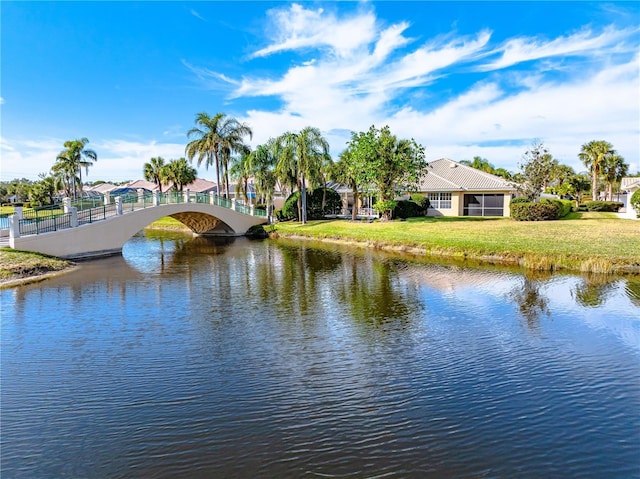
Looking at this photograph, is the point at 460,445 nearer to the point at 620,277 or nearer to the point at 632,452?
the point at 632,452

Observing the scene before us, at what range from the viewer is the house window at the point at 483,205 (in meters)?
45.4

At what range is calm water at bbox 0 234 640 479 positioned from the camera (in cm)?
694

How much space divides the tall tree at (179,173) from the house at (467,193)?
39358 mm

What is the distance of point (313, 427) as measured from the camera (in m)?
7.77

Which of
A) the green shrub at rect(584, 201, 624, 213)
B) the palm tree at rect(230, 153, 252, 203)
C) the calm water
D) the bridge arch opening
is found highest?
the palm tree at rect(230, 153, 252, 203)

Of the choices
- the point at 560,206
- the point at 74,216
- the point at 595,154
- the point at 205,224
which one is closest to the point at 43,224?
the point at 74,216

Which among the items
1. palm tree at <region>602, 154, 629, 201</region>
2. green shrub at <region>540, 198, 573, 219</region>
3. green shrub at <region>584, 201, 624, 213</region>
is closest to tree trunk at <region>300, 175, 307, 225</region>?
green shrub at <region>540, 198, 573, 219</region>

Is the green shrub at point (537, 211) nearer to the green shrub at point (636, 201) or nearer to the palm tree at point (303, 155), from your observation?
the green shrub at point (636, 201)

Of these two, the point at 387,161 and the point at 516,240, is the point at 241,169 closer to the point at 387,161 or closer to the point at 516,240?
the point at 387,161

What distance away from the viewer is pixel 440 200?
47.8 meters

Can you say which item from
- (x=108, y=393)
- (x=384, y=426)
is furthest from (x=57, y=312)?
(x=384, y=426)

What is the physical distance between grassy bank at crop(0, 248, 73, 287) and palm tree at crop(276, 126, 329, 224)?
23590 mm

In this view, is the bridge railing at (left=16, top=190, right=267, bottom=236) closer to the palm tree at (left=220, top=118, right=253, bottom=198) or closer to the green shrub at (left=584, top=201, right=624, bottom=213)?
the palm tree at (left=220, top=118, right=253, bottom=198)

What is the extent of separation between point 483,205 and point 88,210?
3685 centimetres
